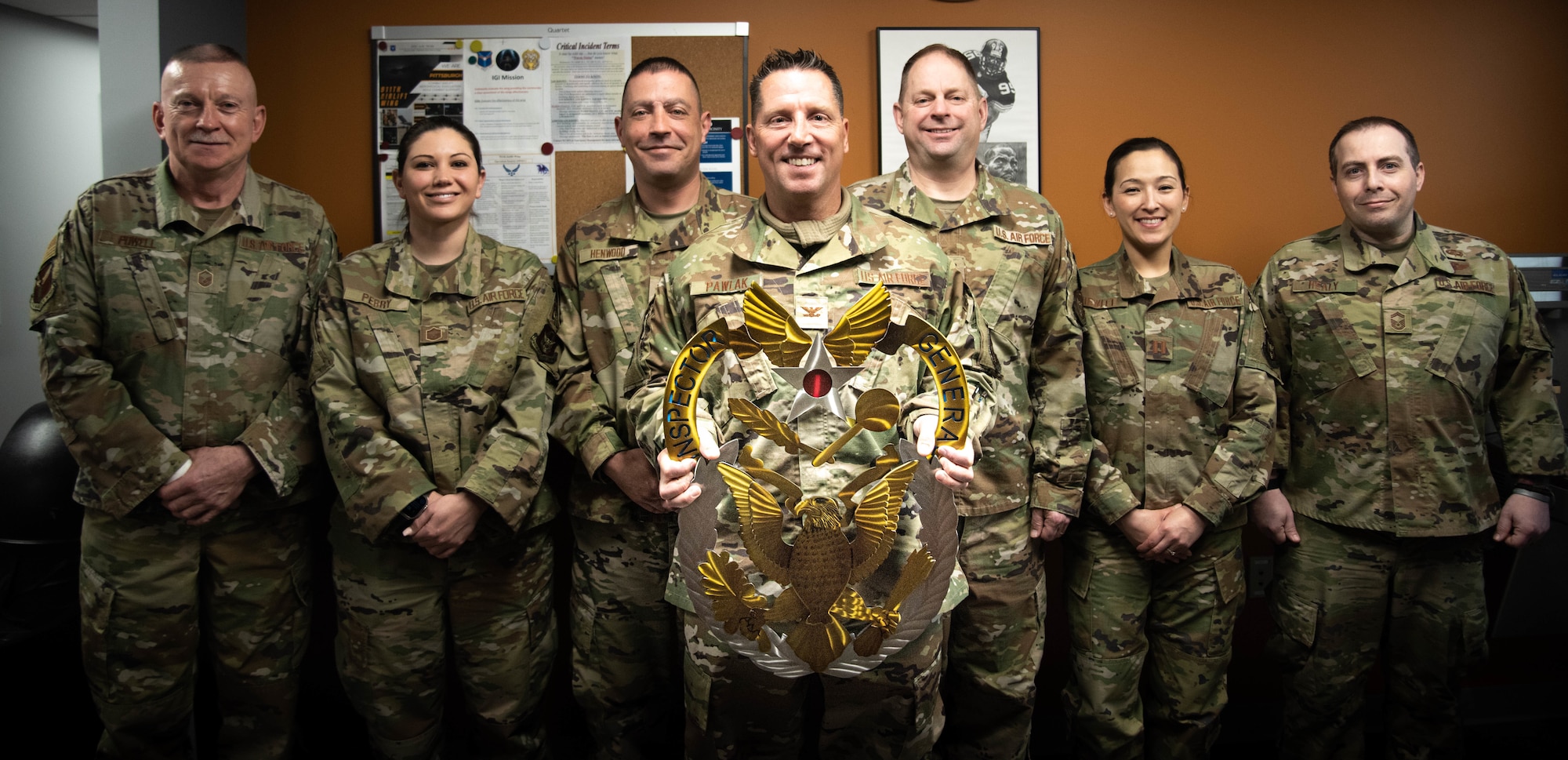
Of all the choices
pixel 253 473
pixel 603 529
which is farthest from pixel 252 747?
pixel 603 529

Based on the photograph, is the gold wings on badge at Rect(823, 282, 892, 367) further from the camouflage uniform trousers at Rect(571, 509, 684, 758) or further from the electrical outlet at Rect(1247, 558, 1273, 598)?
the electrical outlet at Rect(1247, 558, 1273, 598)

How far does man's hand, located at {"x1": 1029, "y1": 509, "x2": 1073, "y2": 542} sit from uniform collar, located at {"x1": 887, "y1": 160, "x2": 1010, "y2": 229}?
82cm

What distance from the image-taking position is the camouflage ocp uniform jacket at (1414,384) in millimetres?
2408

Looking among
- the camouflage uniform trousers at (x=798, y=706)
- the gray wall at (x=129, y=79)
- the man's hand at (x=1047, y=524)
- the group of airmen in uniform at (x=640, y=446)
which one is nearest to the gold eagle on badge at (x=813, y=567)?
the camouflage uniform trousers at (x=798, y=706)

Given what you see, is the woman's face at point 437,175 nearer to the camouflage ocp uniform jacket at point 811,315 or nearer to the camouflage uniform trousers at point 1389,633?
the camouflage ocp uniform jacket at point 811,315

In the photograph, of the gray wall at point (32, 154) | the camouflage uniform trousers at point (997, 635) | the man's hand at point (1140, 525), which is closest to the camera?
the camouflage uniform trousers at point (997, 635)

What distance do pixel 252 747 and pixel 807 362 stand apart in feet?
6.42

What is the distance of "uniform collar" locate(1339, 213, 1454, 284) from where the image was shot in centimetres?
247

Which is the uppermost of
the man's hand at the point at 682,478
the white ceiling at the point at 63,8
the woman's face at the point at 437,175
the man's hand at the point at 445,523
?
the white ceiling at the point at 63,8

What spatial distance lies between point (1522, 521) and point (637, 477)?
254cm

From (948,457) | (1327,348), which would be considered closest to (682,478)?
(948,457)

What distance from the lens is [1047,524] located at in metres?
2.32

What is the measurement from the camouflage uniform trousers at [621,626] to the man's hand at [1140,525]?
1.27 meters

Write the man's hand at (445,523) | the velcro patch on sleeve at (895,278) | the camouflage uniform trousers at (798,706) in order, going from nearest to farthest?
1. the camouflage uniform trousers at (798,706)
2. the velcro patch on sleeve at (895,278)
3. the man's hand at (445,523)
